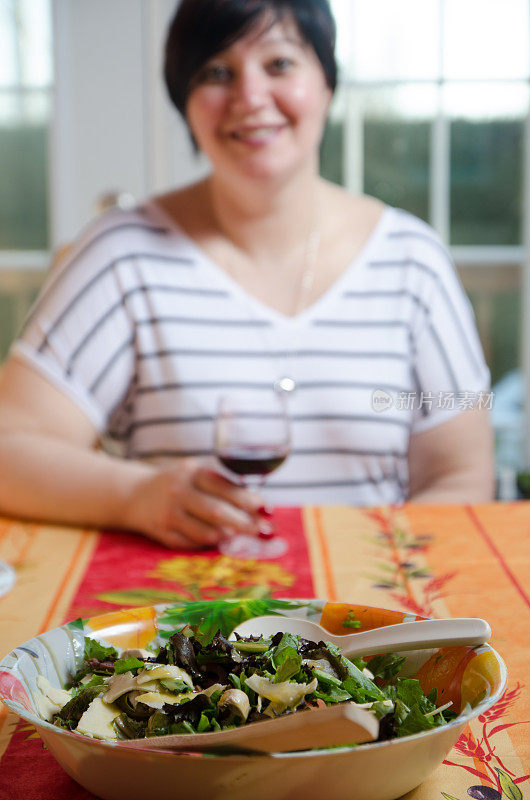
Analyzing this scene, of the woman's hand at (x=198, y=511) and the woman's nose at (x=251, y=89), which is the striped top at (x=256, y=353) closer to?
the woman's nose at (x=251, y=89)

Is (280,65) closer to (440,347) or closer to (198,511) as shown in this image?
(440,347)

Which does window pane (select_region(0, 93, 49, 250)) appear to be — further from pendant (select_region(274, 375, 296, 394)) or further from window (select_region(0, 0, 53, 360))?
pendant (select_region(274, 375, 296, 394))

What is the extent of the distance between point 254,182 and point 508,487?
1.58m

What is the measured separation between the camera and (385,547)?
1.03 metres

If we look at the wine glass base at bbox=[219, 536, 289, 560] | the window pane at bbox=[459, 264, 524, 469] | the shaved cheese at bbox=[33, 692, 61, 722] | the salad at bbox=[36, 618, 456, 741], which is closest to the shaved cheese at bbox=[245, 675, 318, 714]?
the salad at bbox=[36, 618, 456, 741]

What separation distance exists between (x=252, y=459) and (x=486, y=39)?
2.19 metres

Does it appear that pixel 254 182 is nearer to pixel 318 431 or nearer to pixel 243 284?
pixel 243 284

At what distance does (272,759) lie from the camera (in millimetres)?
429

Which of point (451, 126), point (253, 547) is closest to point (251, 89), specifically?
point (253, 547)

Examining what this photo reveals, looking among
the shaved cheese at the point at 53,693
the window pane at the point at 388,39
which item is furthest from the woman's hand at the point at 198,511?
the window pane at the point at 388,39

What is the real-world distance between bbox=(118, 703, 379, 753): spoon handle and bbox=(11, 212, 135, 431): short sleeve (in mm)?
1025

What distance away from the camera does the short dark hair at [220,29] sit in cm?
136

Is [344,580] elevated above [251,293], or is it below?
below

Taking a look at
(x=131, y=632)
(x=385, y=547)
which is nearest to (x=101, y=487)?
(x=385, y=547)
